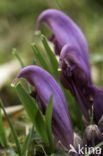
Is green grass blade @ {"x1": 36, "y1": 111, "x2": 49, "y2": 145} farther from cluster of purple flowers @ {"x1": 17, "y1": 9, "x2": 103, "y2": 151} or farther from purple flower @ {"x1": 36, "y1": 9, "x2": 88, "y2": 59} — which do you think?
purple flower @ {"x1": 36, "y1": 9, "x2": 88, "y2": 59}

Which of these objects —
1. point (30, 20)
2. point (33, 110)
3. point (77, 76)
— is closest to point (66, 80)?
point (77, 76)

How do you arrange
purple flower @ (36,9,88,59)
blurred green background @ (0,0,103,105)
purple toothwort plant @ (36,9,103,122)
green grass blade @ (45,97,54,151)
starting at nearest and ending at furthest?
1. green grass blade @ (45,97,54,151)
2. purple toothwort plant @ (36,9,103,122)
3. purple flower @ (36,9,88,59)
4. blurred green background @ (0,0,103,105)

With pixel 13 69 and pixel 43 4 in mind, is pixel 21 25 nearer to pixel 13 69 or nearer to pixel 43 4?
pixel 43 4

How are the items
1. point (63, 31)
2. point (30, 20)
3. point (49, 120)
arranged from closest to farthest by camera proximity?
point (49, 120), point (63, 31), point (30, 20)

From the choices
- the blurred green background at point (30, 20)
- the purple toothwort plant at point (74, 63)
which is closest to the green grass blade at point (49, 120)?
the purple toothwort plant at point (74, 63)

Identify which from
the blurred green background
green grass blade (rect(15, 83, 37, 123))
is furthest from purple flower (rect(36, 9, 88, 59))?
the blurred green background

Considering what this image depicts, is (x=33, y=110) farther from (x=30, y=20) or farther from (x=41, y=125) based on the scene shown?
(x=30, y=20)

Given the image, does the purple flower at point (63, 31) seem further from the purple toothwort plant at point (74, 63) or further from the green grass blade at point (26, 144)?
the green grass blade at point (26, 144)
